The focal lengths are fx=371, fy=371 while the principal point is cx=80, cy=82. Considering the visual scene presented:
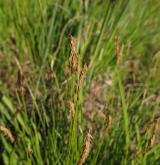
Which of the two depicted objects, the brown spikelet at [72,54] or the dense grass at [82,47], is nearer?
the brown spikelet at [72,54]

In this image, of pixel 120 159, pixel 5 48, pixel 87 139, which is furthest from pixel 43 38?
pixel 87 139

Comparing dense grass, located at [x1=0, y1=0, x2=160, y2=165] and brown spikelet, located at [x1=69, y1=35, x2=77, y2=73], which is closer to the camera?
brown spikelet, located at [x1=69, y1=35, x2=77, y2=73]

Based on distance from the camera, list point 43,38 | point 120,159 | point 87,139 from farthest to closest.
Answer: point 43,38
point 120,159
point 87,139

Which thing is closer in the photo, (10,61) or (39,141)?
(39,141)

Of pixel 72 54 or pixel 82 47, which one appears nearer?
pixel 72 54

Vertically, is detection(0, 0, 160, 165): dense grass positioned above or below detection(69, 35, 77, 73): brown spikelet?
below

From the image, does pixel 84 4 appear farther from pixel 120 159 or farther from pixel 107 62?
pixel 120 159

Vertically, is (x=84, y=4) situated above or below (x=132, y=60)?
above

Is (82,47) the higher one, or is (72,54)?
(72,54)

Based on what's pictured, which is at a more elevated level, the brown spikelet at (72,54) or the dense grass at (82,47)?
the brown spikelet at (72,54)

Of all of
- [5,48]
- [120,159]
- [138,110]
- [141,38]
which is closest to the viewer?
[120,159]

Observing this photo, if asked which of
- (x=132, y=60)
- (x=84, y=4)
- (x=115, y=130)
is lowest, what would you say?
(x=132, y=60)
